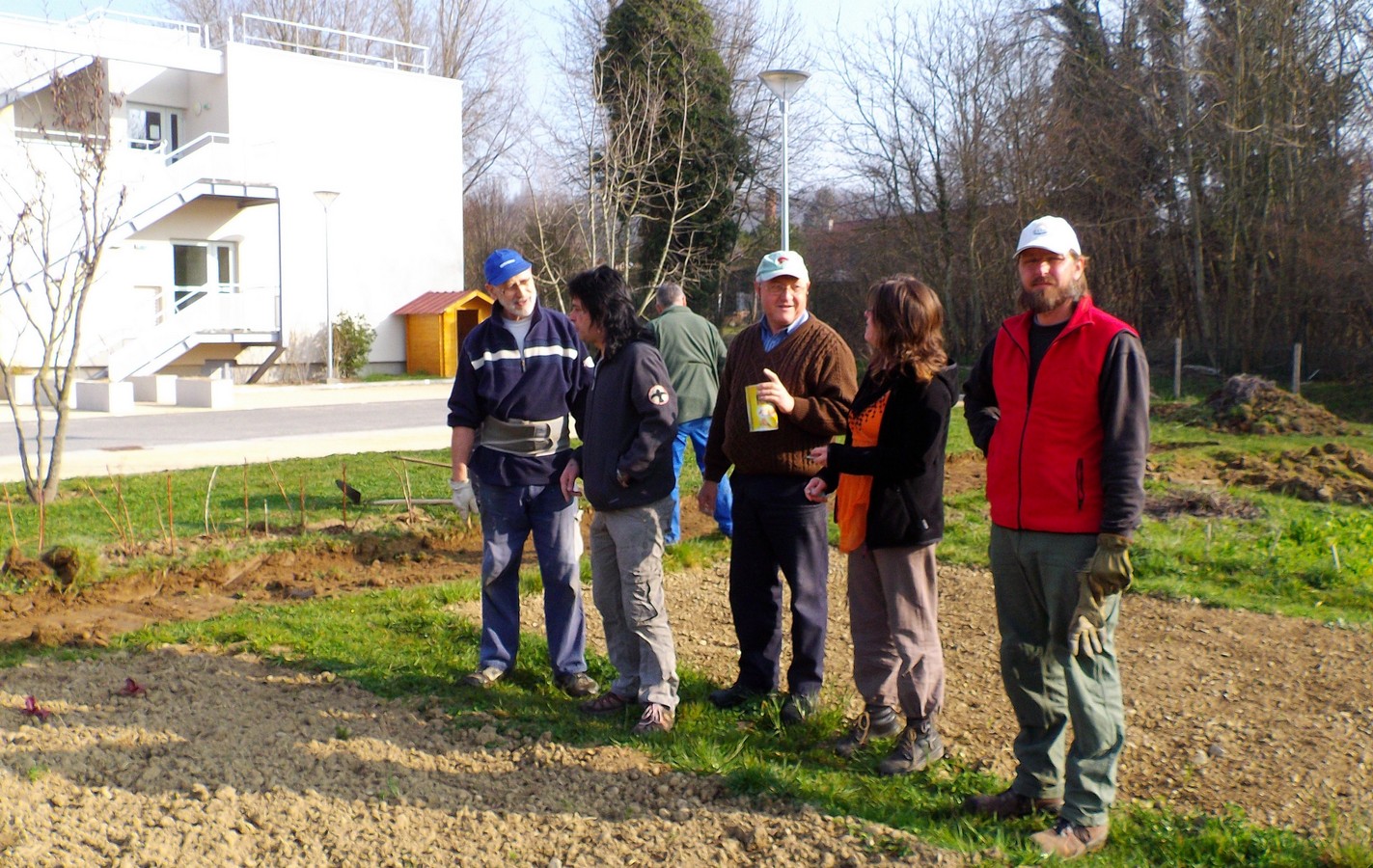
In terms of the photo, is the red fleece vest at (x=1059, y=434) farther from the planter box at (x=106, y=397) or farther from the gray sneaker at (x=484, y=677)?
the planter box at (x=106, y=397)

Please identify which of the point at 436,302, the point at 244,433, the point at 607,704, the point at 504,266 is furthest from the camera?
the point at 436,302

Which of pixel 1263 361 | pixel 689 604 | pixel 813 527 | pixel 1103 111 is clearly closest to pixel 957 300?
pixel 1103 111

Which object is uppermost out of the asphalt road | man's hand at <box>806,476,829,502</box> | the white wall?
the white wall

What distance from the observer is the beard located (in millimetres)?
3617

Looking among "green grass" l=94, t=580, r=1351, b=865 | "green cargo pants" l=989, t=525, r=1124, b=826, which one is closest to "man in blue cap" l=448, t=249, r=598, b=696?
"green grass" l=94, t=580, r=1351, b=865

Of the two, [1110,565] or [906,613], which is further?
[906,613]

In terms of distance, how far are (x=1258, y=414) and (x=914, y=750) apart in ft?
46.7

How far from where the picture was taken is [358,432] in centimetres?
1648

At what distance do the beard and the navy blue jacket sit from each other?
2.14 meters

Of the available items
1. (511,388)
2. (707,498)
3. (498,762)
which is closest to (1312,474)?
(707,498)

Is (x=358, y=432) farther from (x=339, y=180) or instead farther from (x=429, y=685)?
(x=339, y=180)

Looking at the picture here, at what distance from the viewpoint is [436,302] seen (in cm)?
3144

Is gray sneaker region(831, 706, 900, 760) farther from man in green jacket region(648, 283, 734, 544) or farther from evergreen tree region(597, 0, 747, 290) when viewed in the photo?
evergreen tree region(597, 0, 747, 290)

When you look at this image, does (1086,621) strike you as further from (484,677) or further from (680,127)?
(680,127)
